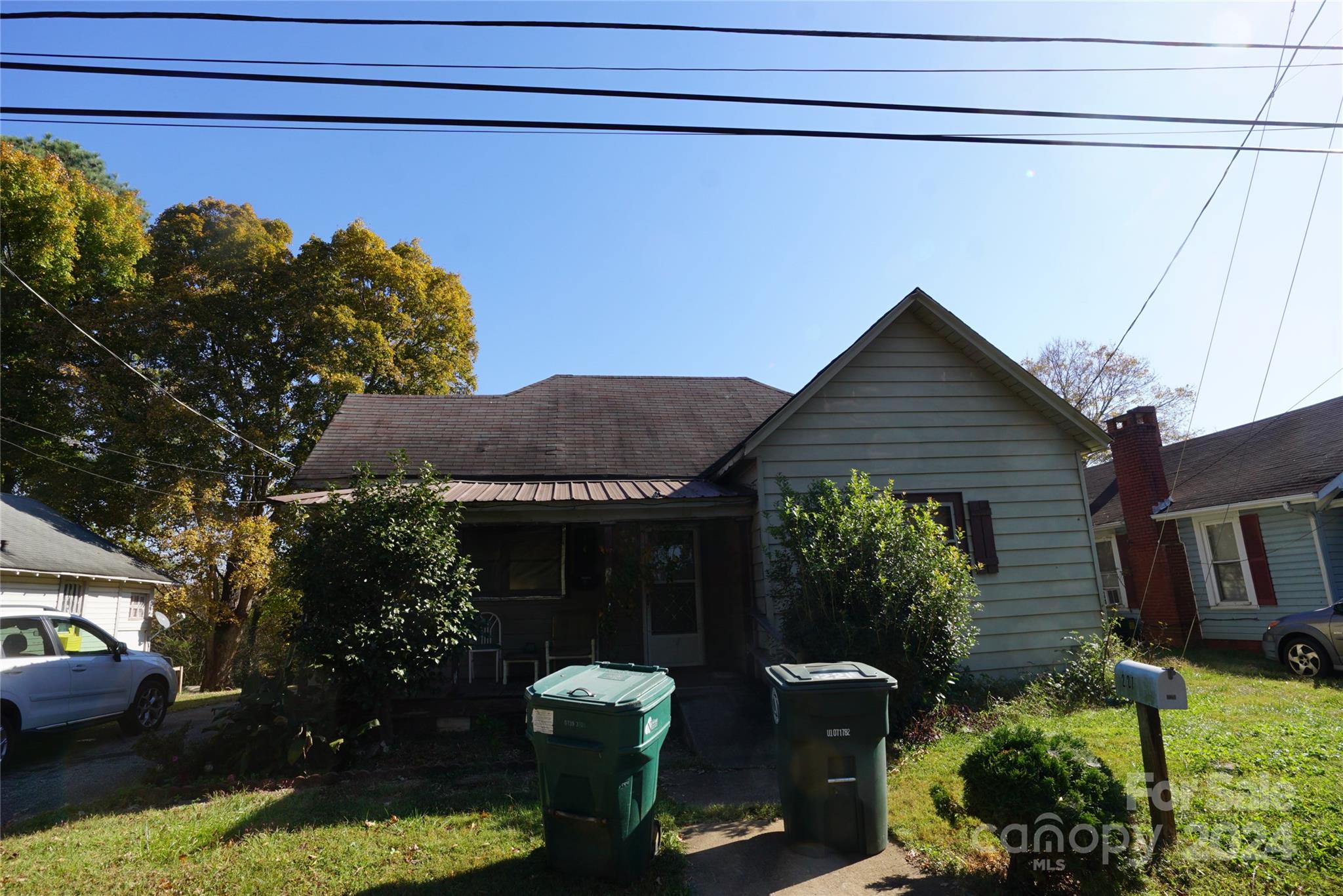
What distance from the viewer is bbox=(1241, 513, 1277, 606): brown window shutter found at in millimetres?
12969

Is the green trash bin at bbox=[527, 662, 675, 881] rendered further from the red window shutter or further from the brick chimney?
the red window shutter

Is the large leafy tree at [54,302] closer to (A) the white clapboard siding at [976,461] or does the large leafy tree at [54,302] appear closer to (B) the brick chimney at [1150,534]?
(A) the white clapboard siding at [976,461]

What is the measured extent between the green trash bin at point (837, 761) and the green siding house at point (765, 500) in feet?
12.6

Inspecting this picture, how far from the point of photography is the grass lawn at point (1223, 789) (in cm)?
381

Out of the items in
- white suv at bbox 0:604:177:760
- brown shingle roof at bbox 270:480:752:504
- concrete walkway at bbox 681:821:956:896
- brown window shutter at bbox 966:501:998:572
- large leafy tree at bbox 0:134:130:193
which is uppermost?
large leafy tree at bbox 0:134:130:193

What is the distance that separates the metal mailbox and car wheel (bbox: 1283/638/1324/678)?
355 inches

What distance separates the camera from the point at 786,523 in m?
7.94

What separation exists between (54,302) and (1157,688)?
87.2ft

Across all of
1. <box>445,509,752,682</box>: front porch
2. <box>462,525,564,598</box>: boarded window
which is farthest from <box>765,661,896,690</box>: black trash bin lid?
<box>462,525,564,598</box>: boarded window

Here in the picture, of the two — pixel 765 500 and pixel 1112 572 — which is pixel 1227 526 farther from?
pixel 765 500

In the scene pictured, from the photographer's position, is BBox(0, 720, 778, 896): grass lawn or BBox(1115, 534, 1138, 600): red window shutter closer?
BBox(0, 720, 778, 896): grass lawn

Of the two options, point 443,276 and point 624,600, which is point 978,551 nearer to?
point 624,600

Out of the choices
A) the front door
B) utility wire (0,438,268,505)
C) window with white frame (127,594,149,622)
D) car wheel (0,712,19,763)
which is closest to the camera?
car wheel (0,712,19,763)

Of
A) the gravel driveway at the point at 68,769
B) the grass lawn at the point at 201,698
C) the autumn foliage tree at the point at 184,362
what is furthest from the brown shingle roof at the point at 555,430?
the autumn foliage tree at the point at 184,362
